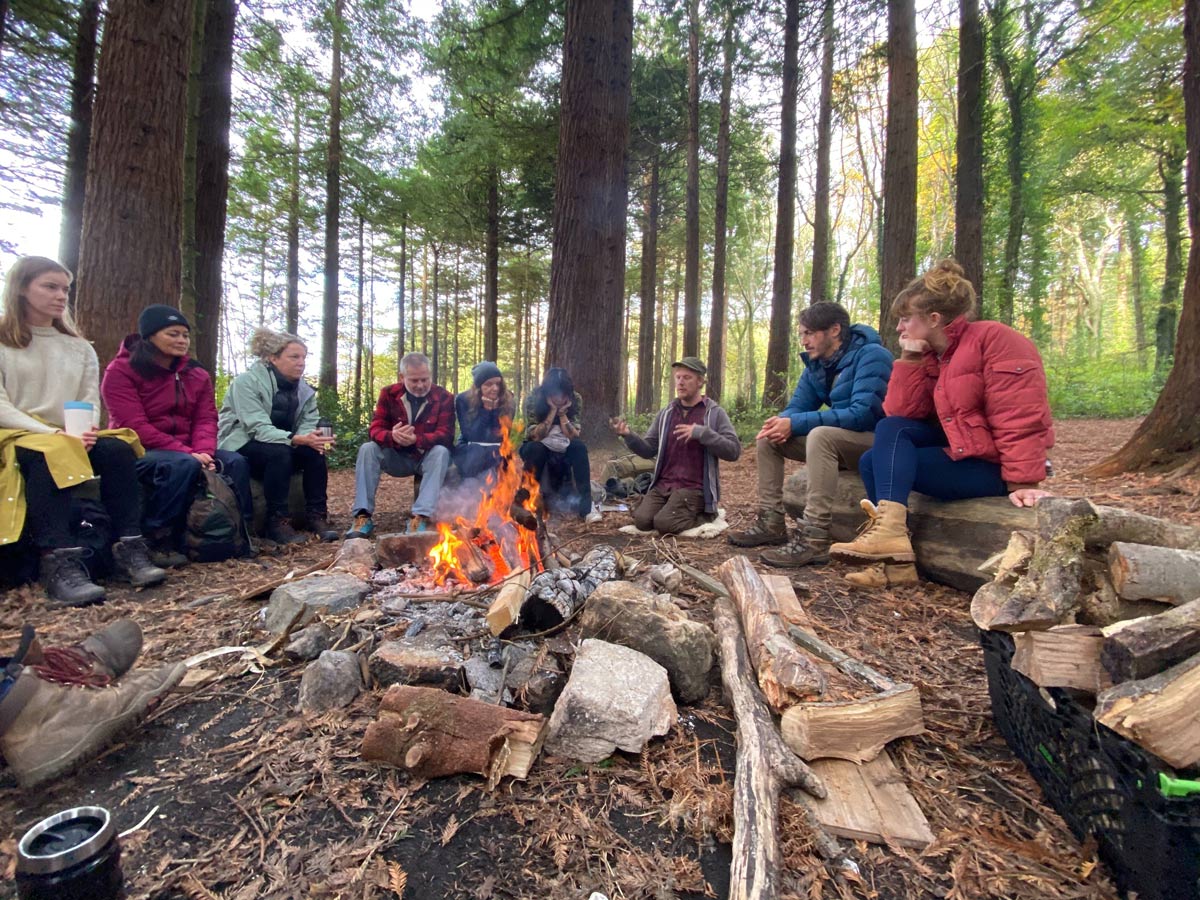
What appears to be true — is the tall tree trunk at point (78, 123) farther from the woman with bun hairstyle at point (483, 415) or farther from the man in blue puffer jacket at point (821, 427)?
the man in blue puffer jacket at point (821, 427)

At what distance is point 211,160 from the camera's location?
25.1 ft

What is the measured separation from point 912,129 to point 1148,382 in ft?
42.8

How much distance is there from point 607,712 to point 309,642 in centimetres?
148

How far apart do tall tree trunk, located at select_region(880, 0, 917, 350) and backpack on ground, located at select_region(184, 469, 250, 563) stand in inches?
296

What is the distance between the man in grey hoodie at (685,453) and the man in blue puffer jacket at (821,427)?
45 cm

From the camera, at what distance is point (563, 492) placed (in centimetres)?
537

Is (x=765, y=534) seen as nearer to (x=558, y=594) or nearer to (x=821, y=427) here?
(x=821, y=427)

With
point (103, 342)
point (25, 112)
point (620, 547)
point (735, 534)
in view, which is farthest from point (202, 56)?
point (735, 534)

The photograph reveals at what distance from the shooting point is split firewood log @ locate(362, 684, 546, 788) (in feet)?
5.75

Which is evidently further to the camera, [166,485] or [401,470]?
[401,470]

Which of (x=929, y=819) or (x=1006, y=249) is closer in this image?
(x=929, y=819)

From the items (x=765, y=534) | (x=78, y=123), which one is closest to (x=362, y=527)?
(x=765, y=534)

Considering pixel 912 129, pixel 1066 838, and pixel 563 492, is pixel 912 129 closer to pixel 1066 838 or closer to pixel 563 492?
pixel 563 492

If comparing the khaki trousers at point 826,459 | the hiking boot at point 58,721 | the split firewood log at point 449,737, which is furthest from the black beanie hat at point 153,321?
the khaki trousers at point 826,459
